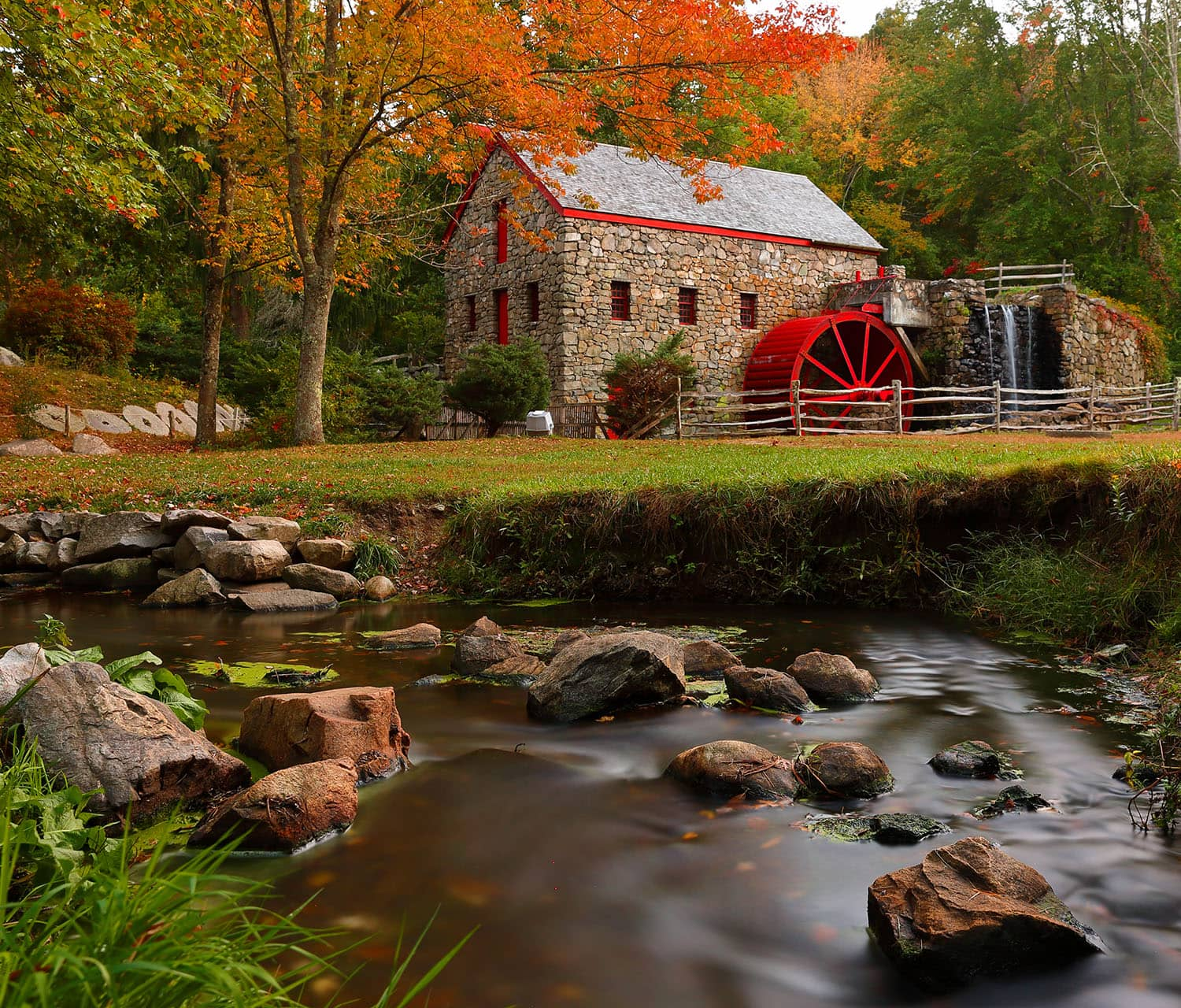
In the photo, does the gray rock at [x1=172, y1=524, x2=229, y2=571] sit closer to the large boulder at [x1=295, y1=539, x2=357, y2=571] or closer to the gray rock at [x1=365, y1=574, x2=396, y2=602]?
the large boulder at [x1=295, y1=539, x2=357, y2=571]

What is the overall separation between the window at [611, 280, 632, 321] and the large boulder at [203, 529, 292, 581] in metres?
14.8

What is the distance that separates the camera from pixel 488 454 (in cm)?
1416

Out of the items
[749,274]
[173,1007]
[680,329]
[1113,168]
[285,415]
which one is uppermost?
[1113,168]

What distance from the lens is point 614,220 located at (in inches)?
871

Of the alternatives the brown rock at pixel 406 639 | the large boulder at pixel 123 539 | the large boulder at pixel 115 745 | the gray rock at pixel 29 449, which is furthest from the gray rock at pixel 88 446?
the large boulder at pixel 115 745

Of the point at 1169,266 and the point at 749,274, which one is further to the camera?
the point at 1169,266

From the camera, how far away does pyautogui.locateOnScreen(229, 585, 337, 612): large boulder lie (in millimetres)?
8281

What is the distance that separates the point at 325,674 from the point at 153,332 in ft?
78.4

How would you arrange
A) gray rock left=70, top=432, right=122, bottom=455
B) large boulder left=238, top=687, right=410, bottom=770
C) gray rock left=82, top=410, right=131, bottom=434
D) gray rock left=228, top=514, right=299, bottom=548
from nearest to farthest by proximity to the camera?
large boulder left=238, top=687, right=410, bottom=770 → gray rock left=228, top=514, right=299, bottom=548 → gray rock left=70, top=432, right=122, bottom=455 → gray rock left=82, top=410, right=131, bottom=434

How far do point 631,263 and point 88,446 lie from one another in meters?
12.3

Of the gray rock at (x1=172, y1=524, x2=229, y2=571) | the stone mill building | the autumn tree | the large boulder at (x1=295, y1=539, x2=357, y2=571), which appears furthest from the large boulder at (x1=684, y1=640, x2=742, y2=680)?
the stone mill building

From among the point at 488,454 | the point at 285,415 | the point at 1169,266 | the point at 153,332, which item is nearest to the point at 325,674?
the point at 488,454

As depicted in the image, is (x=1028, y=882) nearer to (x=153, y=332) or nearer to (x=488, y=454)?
(x=488, y=454)

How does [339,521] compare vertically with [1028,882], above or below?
above
